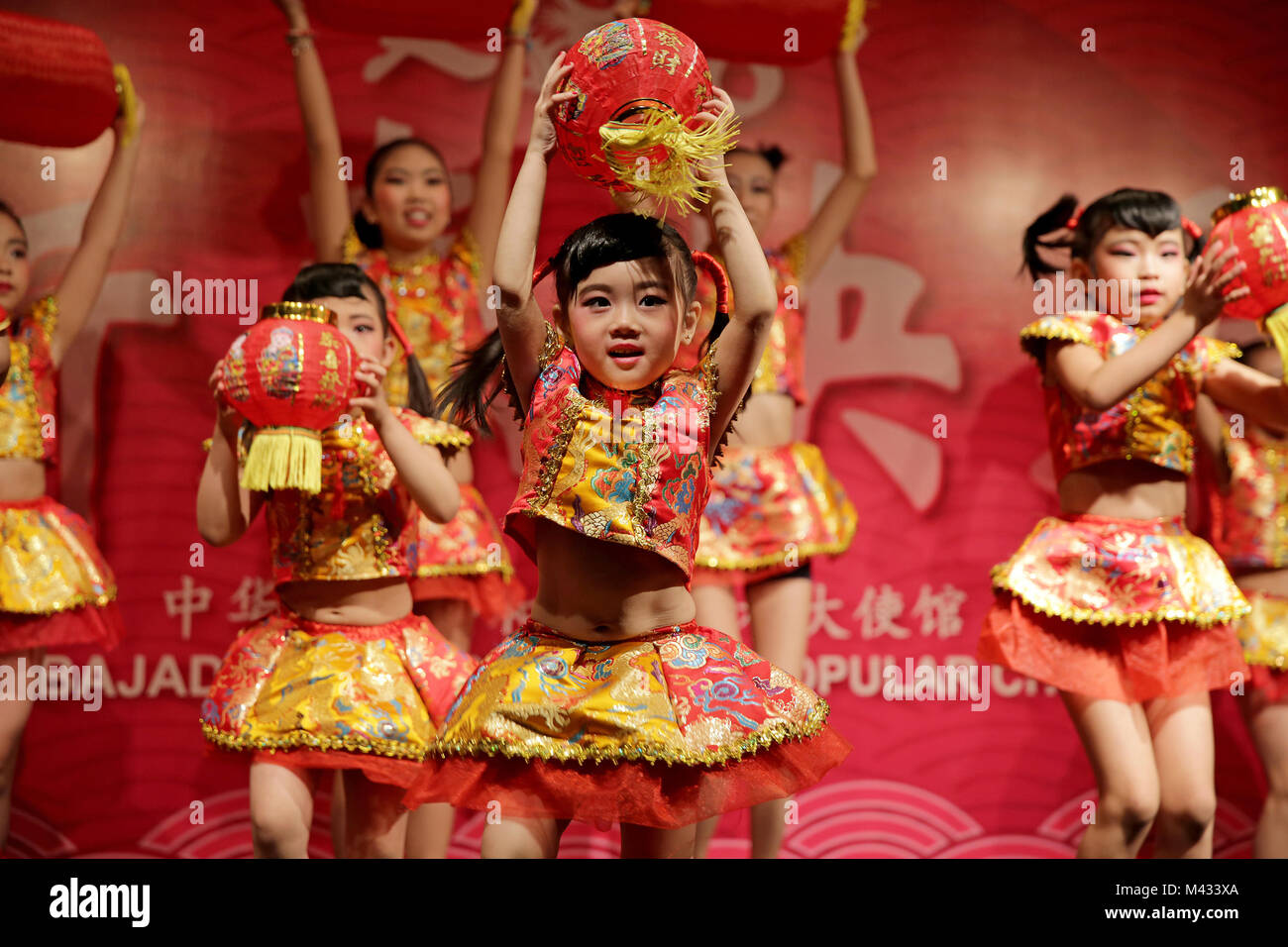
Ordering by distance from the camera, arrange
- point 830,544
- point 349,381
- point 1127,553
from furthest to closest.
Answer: point 830,544 < point 1127,553 < point 349,381

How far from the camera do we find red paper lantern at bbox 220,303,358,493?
2.26m

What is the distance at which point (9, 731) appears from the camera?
3.05 metres

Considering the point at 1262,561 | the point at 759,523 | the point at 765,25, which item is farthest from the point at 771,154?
the point at 1262,561

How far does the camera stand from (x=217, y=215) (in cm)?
354

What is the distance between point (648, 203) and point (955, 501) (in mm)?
1926

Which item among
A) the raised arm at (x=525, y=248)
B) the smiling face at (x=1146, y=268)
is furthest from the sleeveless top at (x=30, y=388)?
the smiling face at (x=1146, y=268)

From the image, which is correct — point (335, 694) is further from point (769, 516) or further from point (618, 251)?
point (769, 516)

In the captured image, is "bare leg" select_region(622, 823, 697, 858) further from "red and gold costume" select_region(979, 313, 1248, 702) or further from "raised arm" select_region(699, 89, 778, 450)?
"red and gold costume" select_region(979, 313, 1248, 702)

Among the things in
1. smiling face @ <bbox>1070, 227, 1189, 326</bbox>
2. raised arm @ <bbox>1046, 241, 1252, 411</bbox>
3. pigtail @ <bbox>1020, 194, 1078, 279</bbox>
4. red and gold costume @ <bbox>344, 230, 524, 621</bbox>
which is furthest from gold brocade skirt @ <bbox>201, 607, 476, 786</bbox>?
pigtail @ <bbox>1020, 194, 1078, 279</bbox>

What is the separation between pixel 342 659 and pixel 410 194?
4.67 feet

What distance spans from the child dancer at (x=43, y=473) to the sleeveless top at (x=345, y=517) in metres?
0.78
